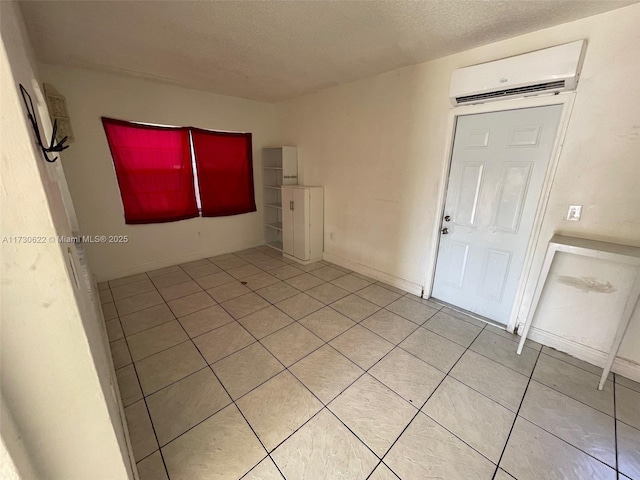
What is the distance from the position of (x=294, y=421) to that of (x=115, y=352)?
161 cm

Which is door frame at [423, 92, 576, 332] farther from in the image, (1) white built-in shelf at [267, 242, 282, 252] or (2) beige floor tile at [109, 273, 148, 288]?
(2) beige floor tile at [109, 273, 148, 288]

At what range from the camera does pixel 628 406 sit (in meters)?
1.68

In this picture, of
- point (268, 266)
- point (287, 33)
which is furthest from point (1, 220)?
point (268, 266)

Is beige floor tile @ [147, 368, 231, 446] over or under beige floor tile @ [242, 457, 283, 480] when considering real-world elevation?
over

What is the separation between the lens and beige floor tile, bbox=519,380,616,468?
1437 millimetres

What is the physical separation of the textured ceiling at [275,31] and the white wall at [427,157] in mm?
192

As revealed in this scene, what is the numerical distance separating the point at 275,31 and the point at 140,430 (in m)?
2.86

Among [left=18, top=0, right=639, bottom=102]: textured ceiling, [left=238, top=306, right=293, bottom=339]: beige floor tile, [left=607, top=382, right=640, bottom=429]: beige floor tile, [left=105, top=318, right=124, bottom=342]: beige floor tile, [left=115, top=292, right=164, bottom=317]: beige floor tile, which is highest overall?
[left=18, top=0, right=639, bottom=102]: textured ceiling

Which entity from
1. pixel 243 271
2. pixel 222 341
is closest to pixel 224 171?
pixel 243 271

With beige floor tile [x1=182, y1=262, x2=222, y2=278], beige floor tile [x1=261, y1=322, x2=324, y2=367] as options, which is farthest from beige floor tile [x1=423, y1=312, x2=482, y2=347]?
beige floor tile [x1=182, y1=262, x2=222, y2=278]

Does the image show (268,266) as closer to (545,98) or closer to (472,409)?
(472,409)

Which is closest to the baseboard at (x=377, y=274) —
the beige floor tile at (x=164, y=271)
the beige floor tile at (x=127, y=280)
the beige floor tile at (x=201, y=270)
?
→ the beige floor tile at (x=201, y=270)

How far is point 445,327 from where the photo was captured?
2457mm

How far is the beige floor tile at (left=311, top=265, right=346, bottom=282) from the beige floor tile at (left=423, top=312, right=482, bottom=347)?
53.0 inches
